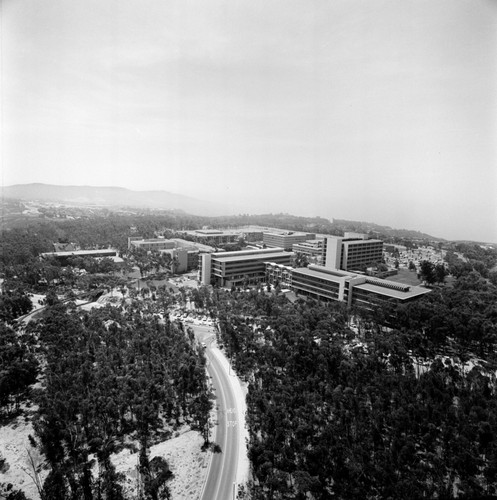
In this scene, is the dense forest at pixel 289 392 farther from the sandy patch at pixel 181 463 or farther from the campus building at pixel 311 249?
the campus building at pixel 311 249

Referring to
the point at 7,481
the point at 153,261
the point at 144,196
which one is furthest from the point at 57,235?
the point at 144,196

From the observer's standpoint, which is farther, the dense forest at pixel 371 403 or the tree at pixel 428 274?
the tree at pixel 428 274

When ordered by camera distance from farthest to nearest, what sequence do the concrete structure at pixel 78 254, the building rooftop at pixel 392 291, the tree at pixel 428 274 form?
1. the concrete structure at pixel 78 254
2. the tree at pixel 428 274
3. the building rooftop at pixel 392 291

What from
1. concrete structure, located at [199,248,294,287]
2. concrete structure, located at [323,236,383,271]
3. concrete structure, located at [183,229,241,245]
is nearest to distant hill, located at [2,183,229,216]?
concrete structure, located at [183,229,241,245]

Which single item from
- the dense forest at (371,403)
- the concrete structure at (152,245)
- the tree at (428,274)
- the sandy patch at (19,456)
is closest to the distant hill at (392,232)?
the tree at (428,274)

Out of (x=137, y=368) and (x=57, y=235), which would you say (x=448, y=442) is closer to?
(x=137, y=368)

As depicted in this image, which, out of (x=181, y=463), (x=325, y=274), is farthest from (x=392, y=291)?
(x=181, y=463)

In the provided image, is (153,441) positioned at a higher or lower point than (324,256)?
lower
